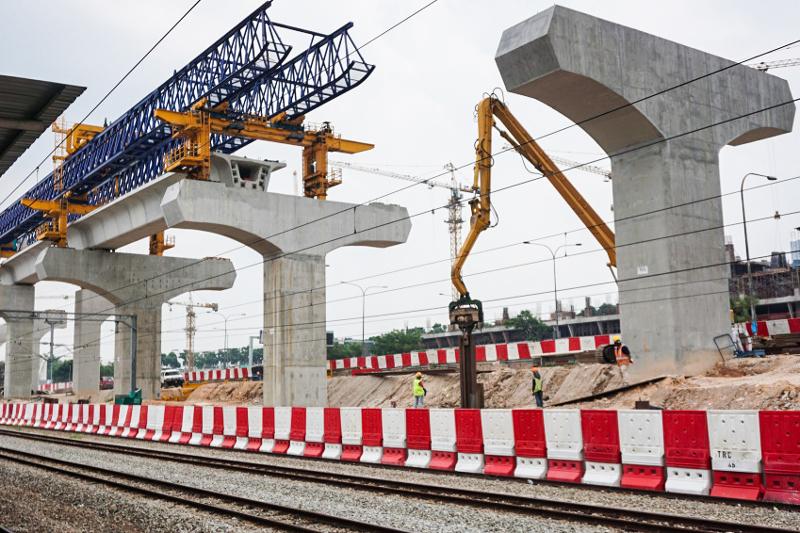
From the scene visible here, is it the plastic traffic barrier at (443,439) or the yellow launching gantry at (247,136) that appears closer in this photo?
the plastic traffic barrier at (443,439)

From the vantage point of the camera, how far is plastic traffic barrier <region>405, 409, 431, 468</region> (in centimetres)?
1733

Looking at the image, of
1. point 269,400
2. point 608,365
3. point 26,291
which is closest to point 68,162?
point 26,291

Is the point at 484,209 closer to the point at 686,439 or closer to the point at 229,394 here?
the point at 686,439

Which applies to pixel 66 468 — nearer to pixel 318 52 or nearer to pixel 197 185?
pixel 197 185

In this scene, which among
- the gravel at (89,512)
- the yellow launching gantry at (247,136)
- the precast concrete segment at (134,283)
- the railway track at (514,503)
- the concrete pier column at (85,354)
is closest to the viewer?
the railway track at (514,503)

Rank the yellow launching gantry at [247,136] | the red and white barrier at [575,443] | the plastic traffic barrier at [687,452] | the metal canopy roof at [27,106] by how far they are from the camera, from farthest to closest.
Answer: the yellow launching gantry at [247,136]
the plastic traffic barrier at [687,452]
the red and white barrier at [575,443]
the metal canopy roof at [27,106]

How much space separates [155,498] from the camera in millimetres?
13930

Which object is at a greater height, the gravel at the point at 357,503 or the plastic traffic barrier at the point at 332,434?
the plastic traffic barrier at the point at 332,434

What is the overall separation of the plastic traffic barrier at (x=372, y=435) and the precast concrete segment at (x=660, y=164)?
9.44 metres

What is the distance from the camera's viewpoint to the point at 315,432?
21.0 meters

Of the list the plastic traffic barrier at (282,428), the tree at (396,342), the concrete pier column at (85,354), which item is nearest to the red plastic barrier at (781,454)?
the plastic traffic barrier at (282,428)

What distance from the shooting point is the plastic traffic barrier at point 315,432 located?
68.0 feet

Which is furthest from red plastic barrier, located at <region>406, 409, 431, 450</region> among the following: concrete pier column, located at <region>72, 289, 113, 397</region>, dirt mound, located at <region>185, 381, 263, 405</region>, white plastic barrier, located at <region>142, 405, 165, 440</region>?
concrete pier column, located at <region>72, 289, 113, 397</region>

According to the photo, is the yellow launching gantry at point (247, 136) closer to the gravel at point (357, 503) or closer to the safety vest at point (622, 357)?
the safety vest at point (622, 357)
